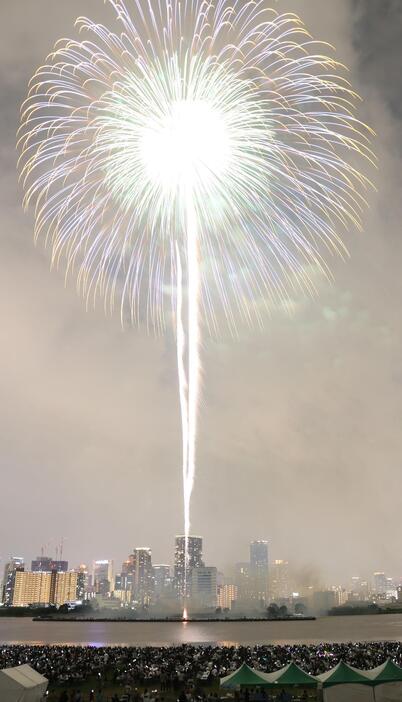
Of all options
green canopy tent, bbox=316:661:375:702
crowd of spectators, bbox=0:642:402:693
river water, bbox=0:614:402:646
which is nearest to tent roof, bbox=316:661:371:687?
green canopy tent, bbox=316:661:375:702

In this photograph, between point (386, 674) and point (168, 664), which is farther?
point (168, 664)

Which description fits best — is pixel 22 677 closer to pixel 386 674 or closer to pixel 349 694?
pixel 349 694

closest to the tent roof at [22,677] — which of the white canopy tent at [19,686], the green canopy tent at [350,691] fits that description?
the white canopy tent at [19,686]

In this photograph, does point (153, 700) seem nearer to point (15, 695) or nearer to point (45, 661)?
point (15, 695)

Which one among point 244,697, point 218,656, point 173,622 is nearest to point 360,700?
point 244,697

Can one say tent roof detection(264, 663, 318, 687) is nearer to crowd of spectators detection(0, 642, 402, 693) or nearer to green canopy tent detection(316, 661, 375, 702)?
green canopy tent detection(316, 661, 375, 702)

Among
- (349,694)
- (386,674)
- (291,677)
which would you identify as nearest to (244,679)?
(291,677)

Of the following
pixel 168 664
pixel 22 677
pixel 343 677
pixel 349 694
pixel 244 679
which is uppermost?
pixel 22 677
